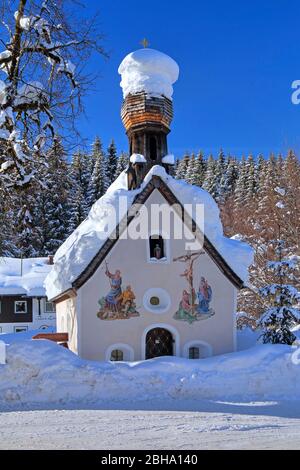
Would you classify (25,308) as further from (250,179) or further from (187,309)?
(250,179)

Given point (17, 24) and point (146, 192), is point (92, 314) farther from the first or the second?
point (17, 24)

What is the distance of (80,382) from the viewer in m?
14.2

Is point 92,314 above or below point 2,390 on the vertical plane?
above

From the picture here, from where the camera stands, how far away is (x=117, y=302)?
17.6 m

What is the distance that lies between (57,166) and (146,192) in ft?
16.2

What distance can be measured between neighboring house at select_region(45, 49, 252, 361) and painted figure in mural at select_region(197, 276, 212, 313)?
34mm

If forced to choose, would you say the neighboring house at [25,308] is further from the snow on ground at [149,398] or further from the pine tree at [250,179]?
the snow on ground at [149,398]

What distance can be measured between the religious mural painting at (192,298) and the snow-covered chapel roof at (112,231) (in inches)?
41.5

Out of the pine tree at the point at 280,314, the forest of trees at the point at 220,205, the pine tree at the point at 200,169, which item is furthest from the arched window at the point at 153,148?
the pine tree at the point at 200,169

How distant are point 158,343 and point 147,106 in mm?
9027

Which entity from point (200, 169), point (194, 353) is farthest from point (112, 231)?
point (200, 169)
